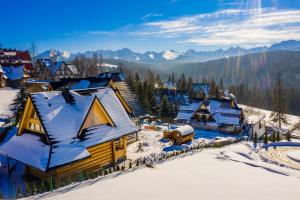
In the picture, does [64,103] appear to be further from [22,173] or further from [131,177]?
[131,177]

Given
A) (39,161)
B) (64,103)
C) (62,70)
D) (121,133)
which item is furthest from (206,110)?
(62,70)

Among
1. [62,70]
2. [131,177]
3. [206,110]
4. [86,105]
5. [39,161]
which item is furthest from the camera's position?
[62,70]

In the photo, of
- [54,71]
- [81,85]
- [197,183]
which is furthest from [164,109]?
[197,183]

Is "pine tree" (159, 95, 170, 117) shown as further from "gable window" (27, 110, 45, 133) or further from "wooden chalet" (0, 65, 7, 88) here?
"gable window" (27, 110, 45, 133)

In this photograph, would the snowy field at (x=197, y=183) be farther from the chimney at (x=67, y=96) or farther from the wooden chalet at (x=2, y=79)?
the wooden chalet at (x=2, y=79)

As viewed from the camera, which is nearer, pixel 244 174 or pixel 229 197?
pixel 229 197

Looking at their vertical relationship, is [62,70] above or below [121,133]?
above

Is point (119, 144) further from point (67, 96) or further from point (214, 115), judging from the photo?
point (214, 115)
